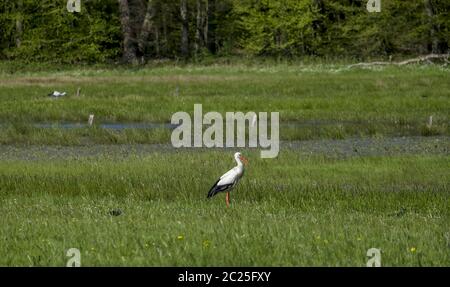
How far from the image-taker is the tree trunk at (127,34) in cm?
6725

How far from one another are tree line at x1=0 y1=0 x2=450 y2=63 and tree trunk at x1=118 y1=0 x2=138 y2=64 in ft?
0.26

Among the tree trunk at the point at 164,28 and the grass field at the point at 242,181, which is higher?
the grass field at the point at 242,181

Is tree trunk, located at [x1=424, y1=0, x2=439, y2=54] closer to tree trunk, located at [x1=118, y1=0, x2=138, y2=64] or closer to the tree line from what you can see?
the tree line

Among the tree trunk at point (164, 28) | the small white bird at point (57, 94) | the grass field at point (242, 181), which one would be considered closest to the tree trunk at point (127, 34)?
the tree trunk at point (164, 28)

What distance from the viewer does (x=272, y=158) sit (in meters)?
26.1

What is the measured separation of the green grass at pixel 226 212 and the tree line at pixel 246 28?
4567 cm

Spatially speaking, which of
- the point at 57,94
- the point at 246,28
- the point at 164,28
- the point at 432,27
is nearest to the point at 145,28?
the point at 246,28

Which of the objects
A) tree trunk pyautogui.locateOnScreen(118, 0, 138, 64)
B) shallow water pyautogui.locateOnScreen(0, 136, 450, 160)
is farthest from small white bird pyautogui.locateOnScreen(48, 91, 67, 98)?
tree trunk pyautogui.locateOnScreen(118, 0, 138, 64)

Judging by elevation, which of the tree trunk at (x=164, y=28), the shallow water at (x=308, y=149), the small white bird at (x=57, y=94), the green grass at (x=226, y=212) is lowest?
the tree trunk at (x=164, y=28)

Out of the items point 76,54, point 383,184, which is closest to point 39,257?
point 383,184

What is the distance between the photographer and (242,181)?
787 inches

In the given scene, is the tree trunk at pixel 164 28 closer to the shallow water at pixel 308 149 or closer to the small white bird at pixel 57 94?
the small white bird at pixel 57 94

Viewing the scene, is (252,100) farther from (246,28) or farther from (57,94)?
(246,28)
